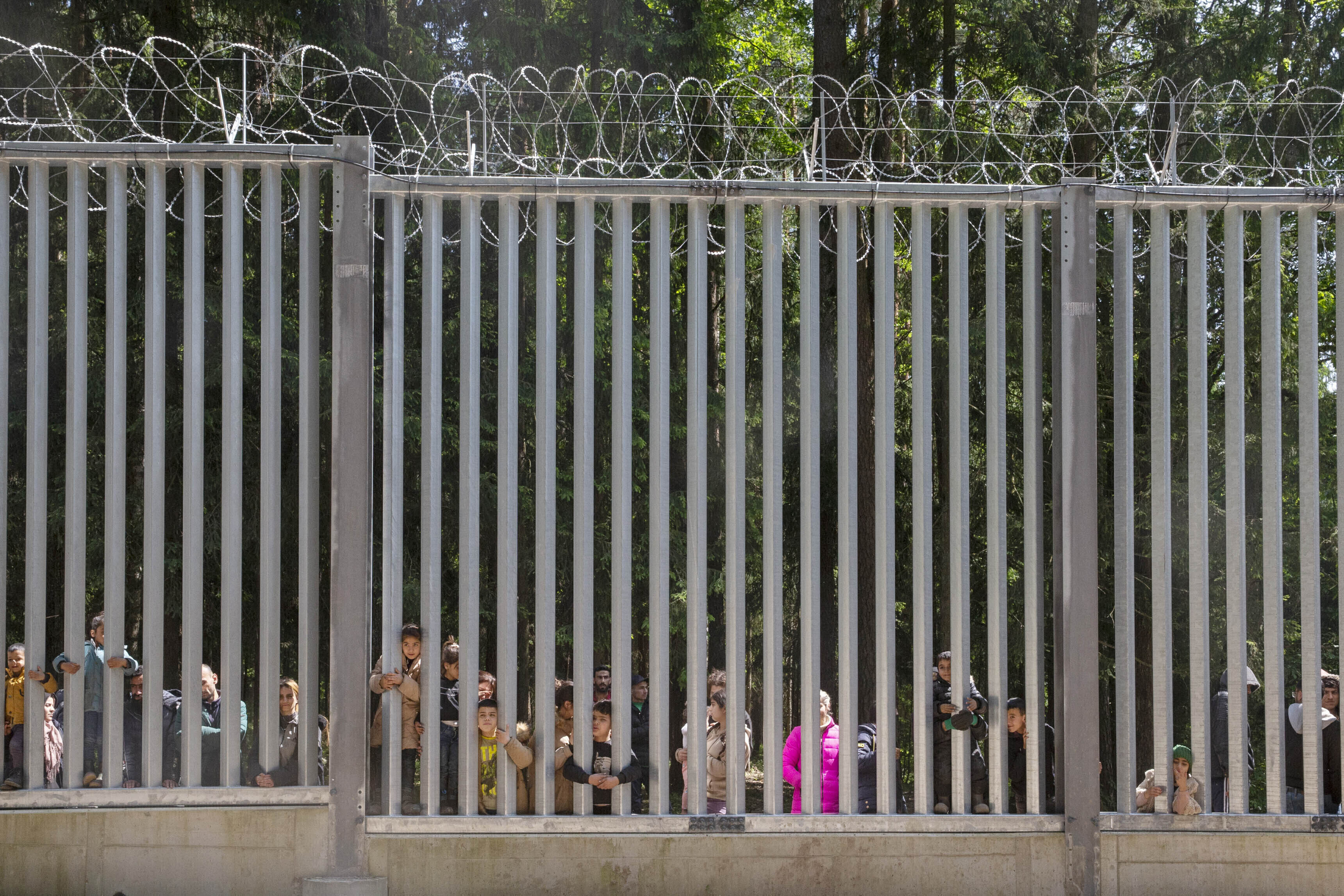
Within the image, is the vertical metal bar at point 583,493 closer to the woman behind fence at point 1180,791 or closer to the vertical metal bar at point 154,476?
the vertical metal bar at point 154,476

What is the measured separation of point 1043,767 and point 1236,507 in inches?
53.5

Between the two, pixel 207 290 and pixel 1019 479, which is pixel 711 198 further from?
pixel 1019 479

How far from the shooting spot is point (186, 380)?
190 inches

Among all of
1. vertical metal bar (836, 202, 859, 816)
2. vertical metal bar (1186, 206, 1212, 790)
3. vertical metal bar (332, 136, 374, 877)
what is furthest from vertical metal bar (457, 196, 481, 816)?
vertical metal bar (1186, 206, 1212, 790)

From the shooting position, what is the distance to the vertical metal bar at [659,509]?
16.3 feet

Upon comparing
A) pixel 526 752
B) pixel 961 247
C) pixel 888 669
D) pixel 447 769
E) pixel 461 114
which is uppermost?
pixel 461 114

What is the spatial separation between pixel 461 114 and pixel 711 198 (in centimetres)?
1060

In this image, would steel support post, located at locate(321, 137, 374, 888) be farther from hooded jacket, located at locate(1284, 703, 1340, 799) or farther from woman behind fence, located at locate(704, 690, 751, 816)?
hooded jacket, located at locate(1284, 703, 1340, 799)

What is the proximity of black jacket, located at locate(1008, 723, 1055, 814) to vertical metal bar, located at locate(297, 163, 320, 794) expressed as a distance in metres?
2.47

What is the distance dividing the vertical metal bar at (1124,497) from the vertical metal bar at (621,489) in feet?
5.43

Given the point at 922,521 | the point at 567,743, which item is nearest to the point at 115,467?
the point at 567,743

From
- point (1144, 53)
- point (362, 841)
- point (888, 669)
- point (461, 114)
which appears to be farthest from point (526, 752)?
point (1144, 53)

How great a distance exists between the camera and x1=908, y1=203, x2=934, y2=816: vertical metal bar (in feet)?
16.3

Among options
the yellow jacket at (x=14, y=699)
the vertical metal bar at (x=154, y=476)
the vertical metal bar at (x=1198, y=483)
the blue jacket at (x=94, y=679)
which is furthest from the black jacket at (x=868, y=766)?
the yellow jacket at (x=14, y=699)
